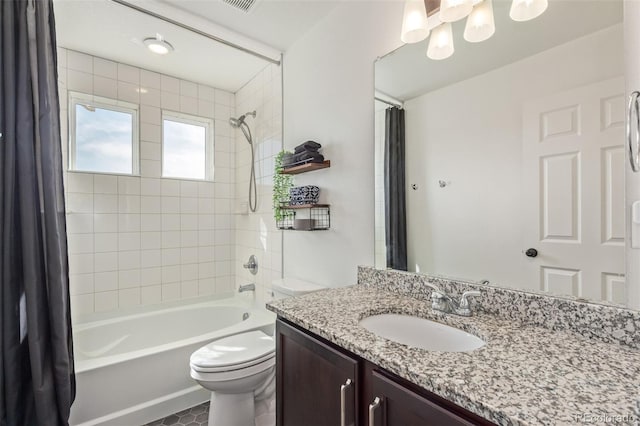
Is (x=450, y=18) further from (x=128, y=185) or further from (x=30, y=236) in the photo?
(x=128, y=185)

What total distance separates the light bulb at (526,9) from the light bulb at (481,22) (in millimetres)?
71

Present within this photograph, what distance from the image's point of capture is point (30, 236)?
Result: 1377 mm

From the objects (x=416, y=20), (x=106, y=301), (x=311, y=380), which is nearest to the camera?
(x=311, y=380)

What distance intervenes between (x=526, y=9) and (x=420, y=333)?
47.2 inches

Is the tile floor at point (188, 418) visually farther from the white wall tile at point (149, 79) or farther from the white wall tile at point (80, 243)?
the white wall tile at point (149, 79)

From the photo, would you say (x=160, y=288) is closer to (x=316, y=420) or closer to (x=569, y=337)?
(x=316, y=420)

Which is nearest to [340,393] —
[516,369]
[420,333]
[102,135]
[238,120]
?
[420,333]

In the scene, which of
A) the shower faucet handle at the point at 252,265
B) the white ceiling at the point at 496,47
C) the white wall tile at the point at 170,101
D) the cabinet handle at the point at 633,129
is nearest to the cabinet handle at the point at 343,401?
the cabinet handle at the point at 633,129

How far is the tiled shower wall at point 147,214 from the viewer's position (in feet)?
7.53

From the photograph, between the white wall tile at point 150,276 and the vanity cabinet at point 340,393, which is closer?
the vanity cabinet at point 340,393

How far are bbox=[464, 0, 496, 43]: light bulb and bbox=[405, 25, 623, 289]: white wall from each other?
16 centimetres

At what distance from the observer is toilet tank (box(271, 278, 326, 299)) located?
1765 mm

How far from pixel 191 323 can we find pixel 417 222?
2.26 metres

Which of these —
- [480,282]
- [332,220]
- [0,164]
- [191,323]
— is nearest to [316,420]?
[480,282]
